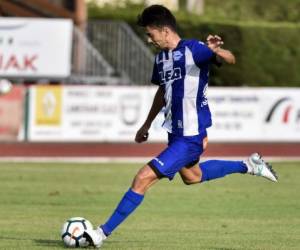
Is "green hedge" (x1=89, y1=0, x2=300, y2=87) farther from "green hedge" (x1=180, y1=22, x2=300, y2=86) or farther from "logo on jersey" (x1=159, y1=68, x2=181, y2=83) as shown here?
"logo on jersey" (x1=159, y1=68, x2=181, y2=83)

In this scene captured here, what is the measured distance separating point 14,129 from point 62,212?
1349 centimetres

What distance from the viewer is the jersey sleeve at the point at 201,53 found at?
10266mm

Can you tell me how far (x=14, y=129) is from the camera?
90.0ft

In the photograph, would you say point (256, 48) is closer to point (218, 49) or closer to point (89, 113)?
point (89, 113)

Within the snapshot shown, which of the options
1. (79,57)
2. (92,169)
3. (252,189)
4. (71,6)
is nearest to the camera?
(252,189)

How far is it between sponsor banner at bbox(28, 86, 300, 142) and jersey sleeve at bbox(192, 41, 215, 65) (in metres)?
16.8

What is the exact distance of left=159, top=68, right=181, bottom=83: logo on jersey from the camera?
34.5 ft

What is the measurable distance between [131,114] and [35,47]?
18.4 feet

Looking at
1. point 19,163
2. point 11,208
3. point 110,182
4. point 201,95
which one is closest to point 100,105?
point 19,163

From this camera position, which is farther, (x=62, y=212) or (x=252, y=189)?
(x=252, y=189)

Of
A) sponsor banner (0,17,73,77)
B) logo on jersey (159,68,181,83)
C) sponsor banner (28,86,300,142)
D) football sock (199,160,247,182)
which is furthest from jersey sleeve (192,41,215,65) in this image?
sponsor banner (0,17,73,77)

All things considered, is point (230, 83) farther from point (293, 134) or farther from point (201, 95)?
point (201, 95)

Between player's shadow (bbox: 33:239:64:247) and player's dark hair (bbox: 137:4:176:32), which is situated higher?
player's dark hair (bbox: 137:4:176:32)

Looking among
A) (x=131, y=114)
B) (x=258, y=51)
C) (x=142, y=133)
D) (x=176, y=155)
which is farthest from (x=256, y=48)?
(x=176, y=155)
